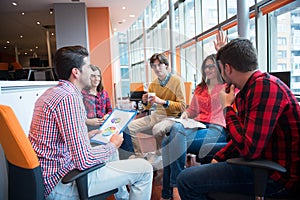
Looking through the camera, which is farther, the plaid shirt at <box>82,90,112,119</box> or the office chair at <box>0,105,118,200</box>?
the plaid shirt at <box>82,90,112,119</box>

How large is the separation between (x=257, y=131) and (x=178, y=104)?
1.20m

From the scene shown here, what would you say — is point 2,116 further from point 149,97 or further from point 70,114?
point 149,97

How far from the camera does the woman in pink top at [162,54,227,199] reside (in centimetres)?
181

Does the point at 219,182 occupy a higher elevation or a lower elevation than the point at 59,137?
lower

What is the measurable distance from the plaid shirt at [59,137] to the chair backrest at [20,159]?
0.09 m

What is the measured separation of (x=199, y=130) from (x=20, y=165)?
4.31 ft

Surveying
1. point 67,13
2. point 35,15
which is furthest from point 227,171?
point 35,15

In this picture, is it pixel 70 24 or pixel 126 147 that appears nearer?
pixel 126 147

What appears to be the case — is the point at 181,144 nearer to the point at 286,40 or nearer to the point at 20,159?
the point at 20,159

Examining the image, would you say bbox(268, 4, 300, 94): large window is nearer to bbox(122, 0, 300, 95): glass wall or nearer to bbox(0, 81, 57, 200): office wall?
bbox(122, 0, 300, 95): glass wall

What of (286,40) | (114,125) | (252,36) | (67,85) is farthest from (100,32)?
(67,85)

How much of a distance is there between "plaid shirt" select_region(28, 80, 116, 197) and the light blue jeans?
0.07m

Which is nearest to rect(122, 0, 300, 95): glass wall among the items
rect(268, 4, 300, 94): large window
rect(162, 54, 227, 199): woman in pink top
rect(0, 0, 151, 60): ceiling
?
rect(268, 4, 300, 94): large window

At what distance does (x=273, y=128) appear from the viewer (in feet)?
3.19
